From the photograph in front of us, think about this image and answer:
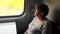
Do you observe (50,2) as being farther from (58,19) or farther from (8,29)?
(8,29)

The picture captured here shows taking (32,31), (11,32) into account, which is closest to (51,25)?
(32,31)

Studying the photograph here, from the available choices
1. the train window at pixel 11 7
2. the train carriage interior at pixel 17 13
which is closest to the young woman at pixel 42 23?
the train carriage interior at pixel 17 13

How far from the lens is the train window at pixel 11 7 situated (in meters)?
2.23

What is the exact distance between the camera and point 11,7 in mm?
2244

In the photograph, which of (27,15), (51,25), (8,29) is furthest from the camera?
(27,15)

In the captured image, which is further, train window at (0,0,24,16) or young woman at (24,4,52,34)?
train window at (0,0,24,16)

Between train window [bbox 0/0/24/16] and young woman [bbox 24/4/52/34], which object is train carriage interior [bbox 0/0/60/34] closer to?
train window [bbox 0/0/24/16]

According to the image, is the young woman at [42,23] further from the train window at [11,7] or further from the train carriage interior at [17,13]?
the train window at [11,7]

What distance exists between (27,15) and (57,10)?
58 centimetres

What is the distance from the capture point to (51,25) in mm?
1661

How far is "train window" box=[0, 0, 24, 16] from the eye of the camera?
2.23m

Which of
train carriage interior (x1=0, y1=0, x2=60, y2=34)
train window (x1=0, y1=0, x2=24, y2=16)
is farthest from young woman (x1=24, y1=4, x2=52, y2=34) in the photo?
train window (x1=0, y1=0, x2=24, y2=16)

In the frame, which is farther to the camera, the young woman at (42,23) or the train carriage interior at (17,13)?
the train carriage interior at (17,13)

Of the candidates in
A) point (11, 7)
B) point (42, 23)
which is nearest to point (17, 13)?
point (11, 7)
